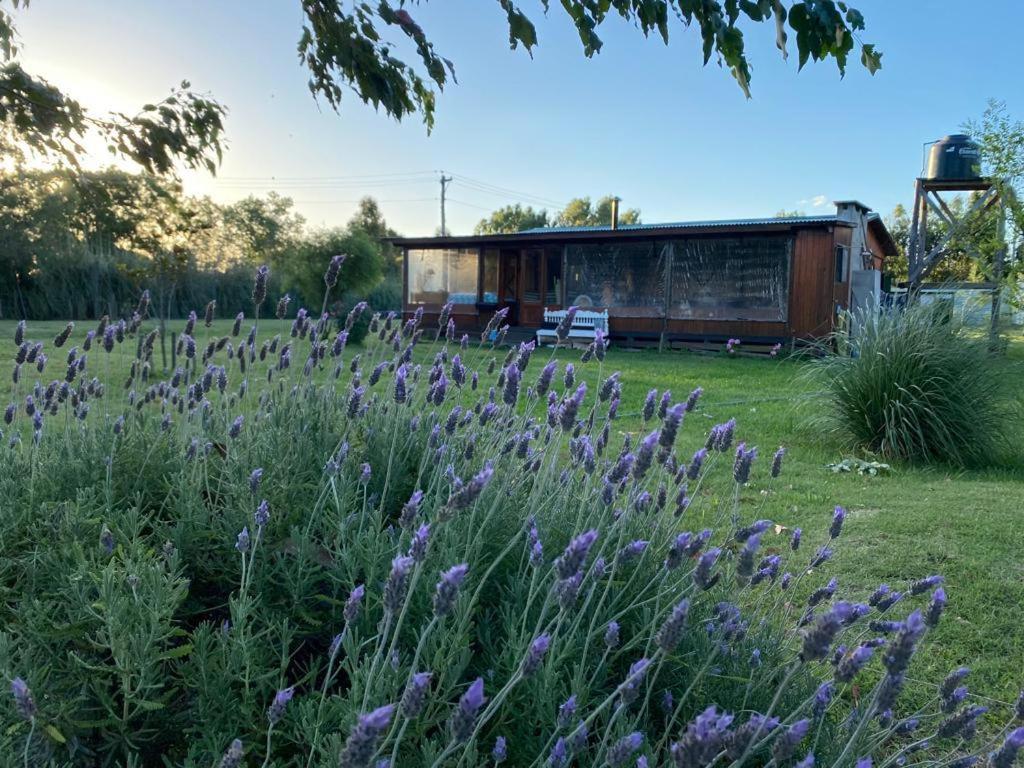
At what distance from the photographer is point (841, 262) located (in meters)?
19.0

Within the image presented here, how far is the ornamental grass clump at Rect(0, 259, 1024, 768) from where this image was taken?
1320mm

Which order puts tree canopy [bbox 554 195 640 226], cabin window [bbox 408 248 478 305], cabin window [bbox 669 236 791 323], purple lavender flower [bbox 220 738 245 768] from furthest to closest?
tree canopy [bbox 554 195 640 226], cabin window [bbox 408 248 478 305], cabin window [bbox 669 236 791 323], purple lavender flower [bbox 220 738 245 768]

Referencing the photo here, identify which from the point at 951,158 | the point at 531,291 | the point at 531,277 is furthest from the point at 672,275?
the point at 951,158

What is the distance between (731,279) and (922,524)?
15585 millimetres

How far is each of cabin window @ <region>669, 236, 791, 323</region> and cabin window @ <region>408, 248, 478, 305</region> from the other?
7.13 m

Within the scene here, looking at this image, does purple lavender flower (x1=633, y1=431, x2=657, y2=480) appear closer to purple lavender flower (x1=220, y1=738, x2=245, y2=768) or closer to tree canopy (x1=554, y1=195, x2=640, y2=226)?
purple lavender flower (x1=220, y1=738, x2=245, y2=768)

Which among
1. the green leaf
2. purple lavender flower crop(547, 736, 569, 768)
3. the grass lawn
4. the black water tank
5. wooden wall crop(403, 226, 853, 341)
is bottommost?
the grass lawn

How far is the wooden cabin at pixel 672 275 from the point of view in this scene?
18.3m

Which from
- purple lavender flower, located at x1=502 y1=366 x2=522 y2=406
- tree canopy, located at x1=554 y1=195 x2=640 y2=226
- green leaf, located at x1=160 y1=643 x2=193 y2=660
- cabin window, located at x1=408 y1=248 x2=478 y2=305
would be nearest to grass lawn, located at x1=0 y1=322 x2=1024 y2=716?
purple lavender flower, located at x1=502 y1=366 x2=522 y2=406

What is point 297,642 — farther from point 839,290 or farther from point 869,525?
point 839,290

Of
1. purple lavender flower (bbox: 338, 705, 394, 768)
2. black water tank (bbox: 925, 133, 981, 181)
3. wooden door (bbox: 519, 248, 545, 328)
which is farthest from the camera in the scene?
wooden door (bbox: 519, 248, 545, 328)

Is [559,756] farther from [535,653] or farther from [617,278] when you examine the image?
[617,278]

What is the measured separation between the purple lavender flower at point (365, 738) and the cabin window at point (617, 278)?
2013cm

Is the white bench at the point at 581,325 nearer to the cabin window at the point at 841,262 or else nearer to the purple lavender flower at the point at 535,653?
the cabin window at the point at 841,262
